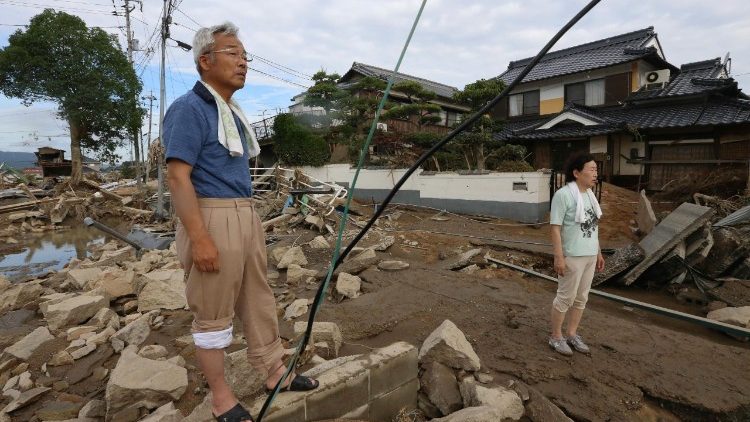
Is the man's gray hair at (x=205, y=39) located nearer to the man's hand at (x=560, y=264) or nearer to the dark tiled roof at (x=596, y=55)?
the man's hand at (x=560, y=264)

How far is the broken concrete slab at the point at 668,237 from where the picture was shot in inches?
209

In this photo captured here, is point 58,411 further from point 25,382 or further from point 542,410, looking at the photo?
point 542,410

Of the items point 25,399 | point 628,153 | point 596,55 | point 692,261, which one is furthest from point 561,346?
point 596,55

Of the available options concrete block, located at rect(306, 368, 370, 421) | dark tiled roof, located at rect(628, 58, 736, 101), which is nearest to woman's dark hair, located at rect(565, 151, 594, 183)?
concrete block, located at rect(306, 368, 370, 421)

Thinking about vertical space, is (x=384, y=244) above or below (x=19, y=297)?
above

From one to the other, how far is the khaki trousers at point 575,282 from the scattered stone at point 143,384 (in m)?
2.93

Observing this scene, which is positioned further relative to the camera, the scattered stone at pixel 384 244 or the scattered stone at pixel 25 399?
the scattered stone at pixel 384 244

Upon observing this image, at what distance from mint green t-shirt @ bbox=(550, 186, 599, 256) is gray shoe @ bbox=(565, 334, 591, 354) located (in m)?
0.79

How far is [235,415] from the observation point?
1.92 metres

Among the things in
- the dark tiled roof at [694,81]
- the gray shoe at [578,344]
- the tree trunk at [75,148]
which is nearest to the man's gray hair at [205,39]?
the gray shoe at [578,344]

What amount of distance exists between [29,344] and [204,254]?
320 centimetres

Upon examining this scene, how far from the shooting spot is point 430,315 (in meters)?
4.10

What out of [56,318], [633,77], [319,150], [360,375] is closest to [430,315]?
[360,375]

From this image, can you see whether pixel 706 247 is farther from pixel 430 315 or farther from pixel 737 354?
pixel 430 315
